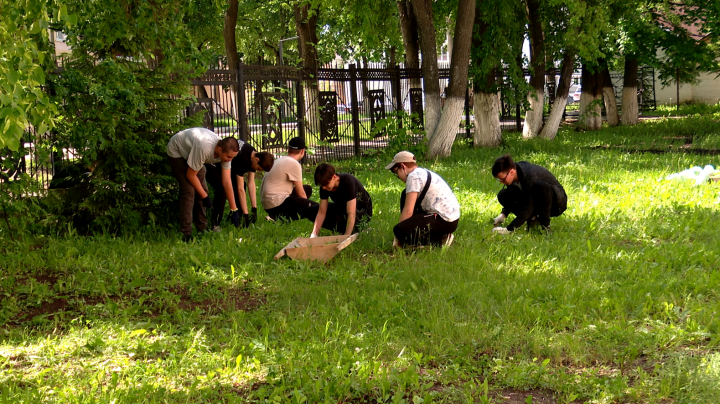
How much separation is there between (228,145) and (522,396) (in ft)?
14.9

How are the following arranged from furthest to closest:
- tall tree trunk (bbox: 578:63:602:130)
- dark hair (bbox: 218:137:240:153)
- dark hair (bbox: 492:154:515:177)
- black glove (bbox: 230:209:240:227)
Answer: tall tree trunk (bbox: 578:63:602:130), black glove (bbox: 230:209:240:227), dark hair (bbox: 218:137:240:153), dark hair (bbox: 492:154:515:177)

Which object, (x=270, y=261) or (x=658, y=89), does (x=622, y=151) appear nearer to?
(x=270, y=261)

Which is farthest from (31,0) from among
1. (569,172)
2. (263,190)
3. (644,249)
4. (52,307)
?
(569,172)

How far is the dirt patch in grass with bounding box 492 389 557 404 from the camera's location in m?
3.75

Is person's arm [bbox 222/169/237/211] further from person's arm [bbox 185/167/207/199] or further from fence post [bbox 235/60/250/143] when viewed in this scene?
fence post [bbox 235/60/250/143]

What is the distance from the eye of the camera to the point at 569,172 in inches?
458

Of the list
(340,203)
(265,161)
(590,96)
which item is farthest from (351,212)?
(590,96)

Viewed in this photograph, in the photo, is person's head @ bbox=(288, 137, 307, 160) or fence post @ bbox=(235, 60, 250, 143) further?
fence post @ bbox=(235, 60, 250, 143)

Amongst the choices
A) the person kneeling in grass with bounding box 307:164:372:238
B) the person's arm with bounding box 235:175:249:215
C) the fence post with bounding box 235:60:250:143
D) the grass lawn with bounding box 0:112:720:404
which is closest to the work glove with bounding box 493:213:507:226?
the grass lawn with bounding box 0:112:720:404

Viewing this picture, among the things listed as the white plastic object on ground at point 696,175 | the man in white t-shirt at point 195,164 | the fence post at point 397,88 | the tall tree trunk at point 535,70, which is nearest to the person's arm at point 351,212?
the man in white t-shirt at point 195,164

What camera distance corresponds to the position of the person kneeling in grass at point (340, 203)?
6.59 meters

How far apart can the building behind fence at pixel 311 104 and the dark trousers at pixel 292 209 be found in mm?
4075

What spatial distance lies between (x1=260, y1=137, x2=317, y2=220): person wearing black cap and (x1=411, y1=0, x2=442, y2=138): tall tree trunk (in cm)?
715

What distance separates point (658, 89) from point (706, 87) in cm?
261
